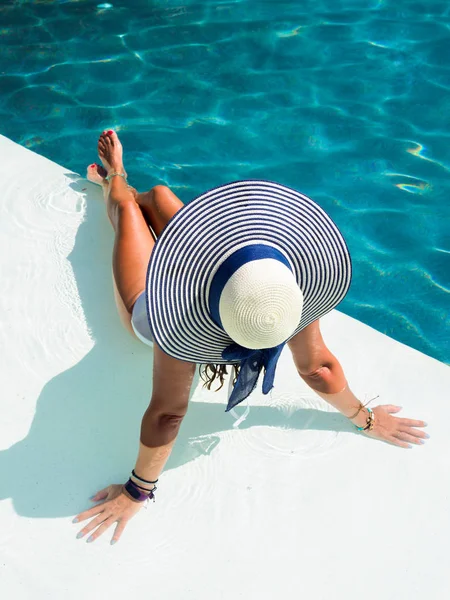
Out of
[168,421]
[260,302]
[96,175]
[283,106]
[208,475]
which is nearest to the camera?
[260,302]

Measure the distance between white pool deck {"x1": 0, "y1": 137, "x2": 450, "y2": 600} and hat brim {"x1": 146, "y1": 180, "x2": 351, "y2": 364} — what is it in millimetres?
876

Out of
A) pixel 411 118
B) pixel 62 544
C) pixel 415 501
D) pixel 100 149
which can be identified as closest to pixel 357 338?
pixel 415 501

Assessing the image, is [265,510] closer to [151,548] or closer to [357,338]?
[151,548]

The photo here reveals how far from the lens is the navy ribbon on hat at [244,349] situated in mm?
1796

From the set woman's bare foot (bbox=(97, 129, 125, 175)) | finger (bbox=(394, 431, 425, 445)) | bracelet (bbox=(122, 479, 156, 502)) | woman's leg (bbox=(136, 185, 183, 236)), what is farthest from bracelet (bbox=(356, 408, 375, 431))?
woman's bare foot (bbox=(97, 129, 125, 175))

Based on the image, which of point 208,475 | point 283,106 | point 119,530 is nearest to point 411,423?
point 208,475

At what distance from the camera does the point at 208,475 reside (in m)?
2.71

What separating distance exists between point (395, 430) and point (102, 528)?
4.20ft

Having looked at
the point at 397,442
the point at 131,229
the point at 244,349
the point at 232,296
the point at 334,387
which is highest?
A: the point at 232,296

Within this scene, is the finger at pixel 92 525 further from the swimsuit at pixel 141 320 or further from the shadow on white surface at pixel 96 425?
the swimsuit at pixel 141 320

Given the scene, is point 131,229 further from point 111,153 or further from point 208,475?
point 208,475

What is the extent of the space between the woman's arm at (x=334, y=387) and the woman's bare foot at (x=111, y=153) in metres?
1.97

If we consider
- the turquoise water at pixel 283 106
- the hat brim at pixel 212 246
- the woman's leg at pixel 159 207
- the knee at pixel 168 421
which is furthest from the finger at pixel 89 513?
the turquoise water at pixel 283 106

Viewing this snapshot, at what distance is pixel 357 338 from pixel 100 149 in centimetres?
194
